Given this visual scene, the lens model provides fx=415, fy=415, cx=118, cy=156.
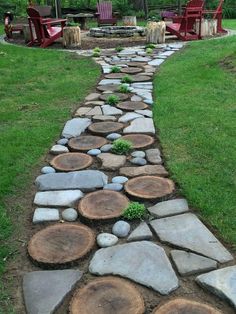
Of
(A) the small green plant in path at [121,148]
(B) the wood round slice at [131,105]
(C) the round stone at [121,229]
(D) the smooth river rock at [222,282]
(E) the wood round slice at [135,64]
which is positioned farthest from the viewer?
(E) the wood round slice at [135,64]

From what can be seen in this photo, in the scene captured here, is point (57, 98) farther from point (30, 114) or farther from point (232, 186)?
point (232, 186)

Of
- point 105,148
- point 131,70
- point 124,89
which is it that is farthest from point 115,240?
point 131,70

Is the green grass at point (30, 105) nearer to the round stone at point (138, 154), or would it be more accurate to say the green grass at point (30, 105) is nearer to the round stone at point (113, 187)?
the round stone at point (113, 187)

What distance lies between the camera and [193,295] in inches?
85.4

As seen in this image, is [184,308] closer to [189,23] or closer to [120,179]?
[120,179]

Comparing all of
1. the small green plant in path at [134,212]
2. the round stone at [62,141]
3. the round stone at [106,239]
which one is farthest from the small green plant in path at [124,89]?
the round stone at [106,239]

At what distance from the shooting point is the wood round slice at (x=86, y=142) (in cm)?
402

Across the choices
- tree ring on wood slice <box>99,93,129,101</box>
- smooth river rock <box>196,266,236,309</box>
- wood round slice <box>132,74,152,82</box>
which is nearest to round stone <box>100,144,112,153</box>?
tree ring on wood slice <box>99,93,129,101</box>

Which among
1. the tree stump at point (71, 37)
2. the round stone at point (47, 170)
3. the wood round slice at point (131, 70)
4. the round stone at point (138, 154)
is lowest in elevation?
the wood round slice at point (131, 70)

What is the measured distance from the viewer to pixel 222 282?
222 cm

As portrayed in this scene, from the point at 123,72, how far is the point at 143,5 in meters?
11.7

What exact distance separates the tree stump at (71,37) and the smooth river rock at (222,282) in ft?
29.6

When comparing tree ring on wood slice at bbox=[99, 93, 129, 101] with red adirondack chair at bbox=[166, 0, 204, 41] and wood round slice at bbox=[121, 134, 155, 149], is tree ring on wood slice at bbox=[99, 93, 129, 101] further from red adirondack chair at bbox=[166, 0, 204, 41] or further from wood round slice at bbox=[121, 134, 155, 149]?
red adirondack chair at bbox=[166, 0, 204, 41]

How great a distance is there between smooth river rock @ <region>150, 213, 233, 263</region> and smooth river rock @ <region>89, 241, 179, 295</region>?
147 mm
